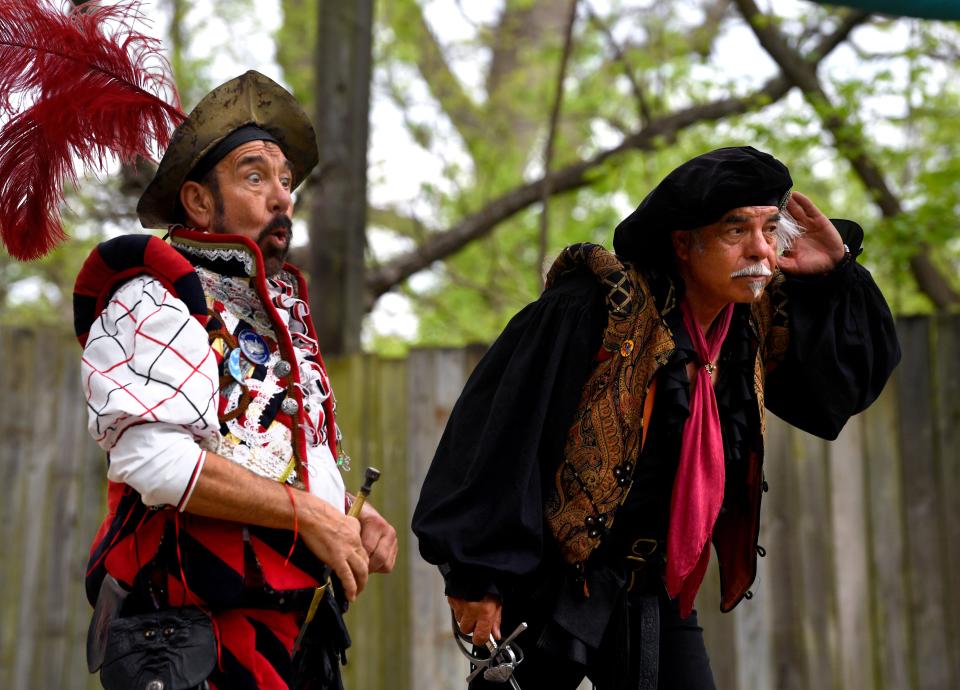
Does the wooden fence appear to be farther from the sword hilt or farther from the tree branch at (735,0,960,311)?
the tree branch at (735,0,960,311)

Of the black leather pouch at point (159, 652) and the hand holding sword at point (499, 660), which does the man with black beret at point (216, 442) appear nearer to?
the black leather pouch at point (159, 652)

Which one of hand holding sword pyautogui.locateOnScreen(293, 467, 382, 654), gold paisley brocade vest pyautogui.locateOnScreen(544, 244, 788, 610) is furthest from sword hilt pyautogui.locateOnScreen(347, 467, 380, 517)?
gold paisley brocade vest pyautogui.locateOnScreen(544, 244, 788, 610)

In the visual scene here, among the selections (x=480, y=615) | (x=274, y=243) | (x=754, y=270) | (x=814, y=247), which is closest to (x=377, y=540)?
(x=480, y=615)

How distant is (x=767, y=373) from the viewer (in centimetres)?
322

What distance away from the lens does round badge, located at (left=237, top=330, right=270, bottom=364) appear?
2613mm

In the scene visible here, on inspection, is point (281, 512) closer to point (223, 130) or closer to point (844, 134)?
point (223, 130)

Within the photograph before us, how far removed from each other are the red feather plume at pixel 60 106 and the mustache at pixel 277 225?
370 mm

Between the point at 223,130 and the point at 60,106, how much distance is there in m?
0.38

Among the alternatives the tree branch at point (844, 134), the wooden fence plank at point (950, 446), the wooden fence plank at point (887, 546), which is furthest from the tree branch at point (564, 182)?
the wooden fence plank at point (887, 546)

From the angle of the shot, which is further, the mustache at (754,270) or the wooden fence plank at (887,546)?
the wooden fence plank at (887,546)

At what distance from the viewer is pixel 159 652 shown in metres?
2.36

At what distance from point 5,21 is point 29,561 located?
10.0 ft

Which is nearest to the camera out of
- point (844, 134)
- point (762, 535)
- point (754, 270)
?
point (754, 270)

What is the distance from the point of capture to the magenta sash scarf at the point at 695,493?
2.77 meters
